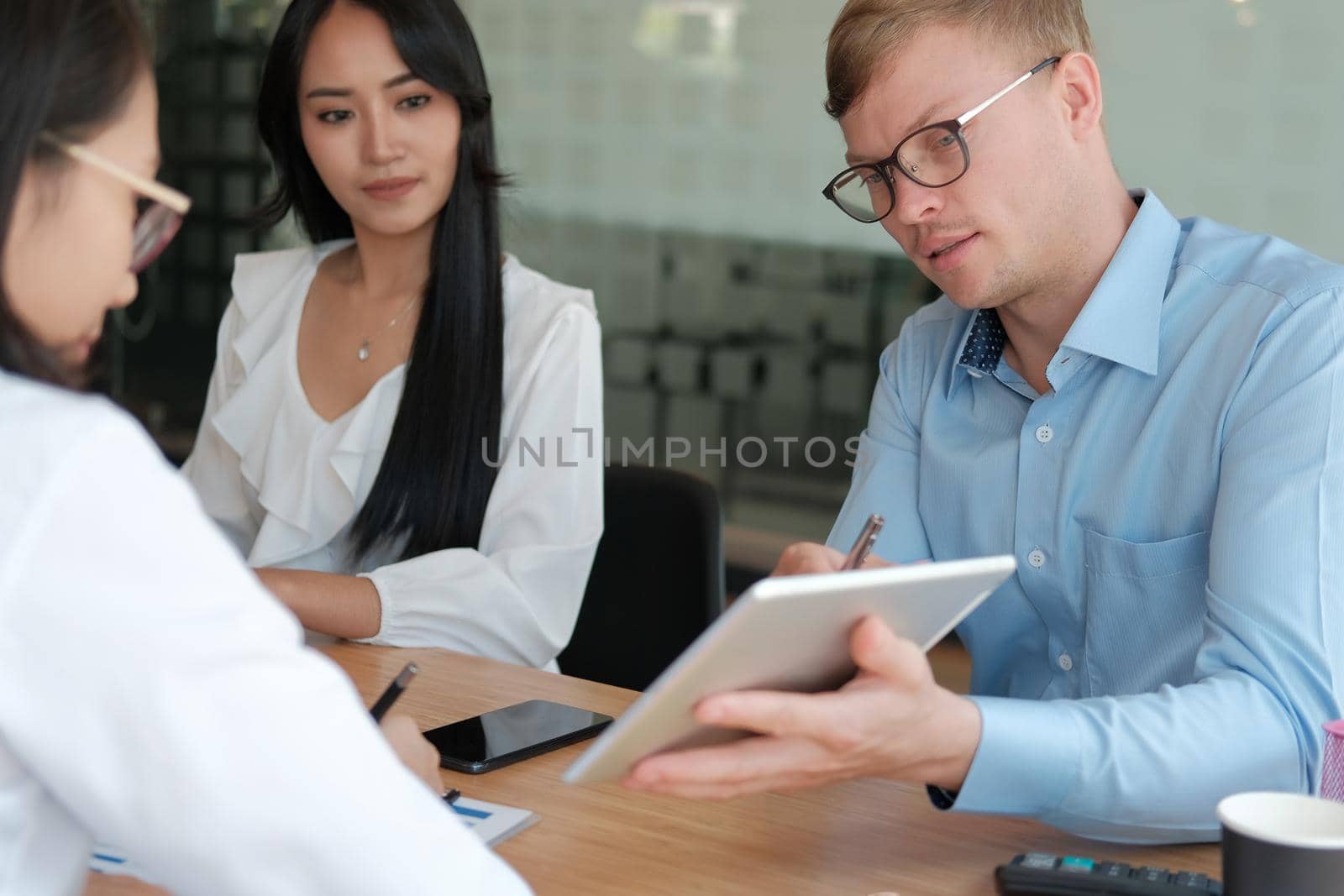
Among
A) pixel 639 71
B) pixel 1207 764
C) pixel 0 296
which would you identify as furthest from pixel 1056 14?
pixel 639 71

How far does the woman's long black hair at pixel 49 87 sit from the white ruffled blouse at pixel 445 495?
109cm

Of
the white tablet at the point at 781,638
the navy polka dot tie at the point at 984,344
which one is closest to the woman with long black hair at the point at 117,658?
the white tablet at the point at 781,638

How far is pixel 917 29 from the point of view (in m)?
1.53

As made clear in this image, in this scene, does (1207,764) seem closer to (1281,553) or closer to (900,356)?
(1281,553)

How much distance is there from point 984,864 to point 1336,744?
0.96 ft

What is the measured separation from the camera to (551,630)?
80.7 inches

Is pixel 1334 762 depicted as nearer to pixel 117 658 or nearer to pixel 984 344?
pixel 984 344

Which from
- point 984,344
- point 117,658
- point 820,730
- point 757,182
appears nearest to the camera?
point 117,658

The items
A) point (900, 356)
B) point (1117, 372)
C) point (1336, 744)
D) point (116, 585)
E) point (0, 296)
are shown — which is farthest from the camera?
point (900, 356)

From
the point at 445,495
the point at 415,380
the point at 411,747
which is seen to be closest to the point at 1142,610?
the point at 411,747

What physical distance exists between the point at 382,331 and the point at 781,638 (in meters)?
1.46

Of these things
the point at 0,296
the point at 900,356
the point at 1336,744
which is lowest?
the point at 1336,744

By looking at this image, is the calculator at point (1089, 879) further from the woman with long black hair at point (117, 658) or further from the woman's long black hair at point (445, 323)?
the woman's long black hair at point (445, 323)

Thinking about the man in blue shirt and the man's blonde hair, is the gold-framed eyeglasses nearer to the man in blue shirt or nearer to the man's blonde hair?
the man in blue shirt
